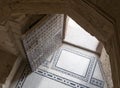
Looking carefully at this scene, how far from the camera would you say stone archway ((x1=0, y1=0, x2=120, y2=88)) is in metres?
0.92

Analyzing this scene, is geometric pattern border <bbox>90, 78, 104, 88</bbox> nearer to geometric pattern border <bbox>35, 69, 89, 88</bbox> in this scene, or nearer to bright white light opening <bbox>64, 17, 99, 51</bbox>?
geometric pattern border <bbox>35, 69, 89, 88</bbox>

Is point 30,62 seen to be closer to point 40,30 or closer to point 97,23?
point 40,30

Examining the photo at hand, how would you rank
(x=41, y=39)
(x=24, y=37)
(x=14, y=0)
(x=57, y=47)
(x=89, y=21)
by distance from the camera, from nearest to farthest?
(x=89, y=21) → (x=14, y=0) → (x=24, y=37) → (x=41, y=39) → (x=57, y=47)

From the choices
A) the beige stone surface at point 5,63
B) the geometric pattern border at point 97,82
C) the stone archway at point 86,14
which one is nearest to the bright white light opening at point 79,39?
the geometric pattern border at point 97,82

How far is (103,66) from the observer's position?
7.73ft

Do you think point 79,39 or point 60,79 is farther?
point 79,39

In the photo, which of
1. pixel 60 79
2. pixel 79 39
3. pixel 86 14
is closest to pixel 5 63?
pixel 60 79

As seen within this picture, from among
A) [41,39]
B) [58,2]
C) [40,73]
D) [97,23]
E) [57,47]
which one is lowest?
[97,23]

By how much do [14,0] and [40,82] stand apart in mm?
1284

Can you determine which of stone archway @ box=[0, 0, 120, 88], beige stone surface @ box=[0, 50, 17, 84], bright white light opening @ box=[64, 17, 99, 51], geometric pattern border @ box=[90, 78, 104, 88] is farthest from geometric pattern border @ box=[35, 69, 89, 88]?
stone archway @ box=[0, 0, 120, 88]

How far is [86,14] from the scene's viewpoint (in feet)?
3.35

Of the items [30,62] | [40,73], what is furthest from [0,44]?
[40,73]

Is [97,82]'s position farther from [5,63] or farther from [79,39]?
[5,63]

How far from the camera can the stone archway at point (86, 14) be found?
0.92 m
